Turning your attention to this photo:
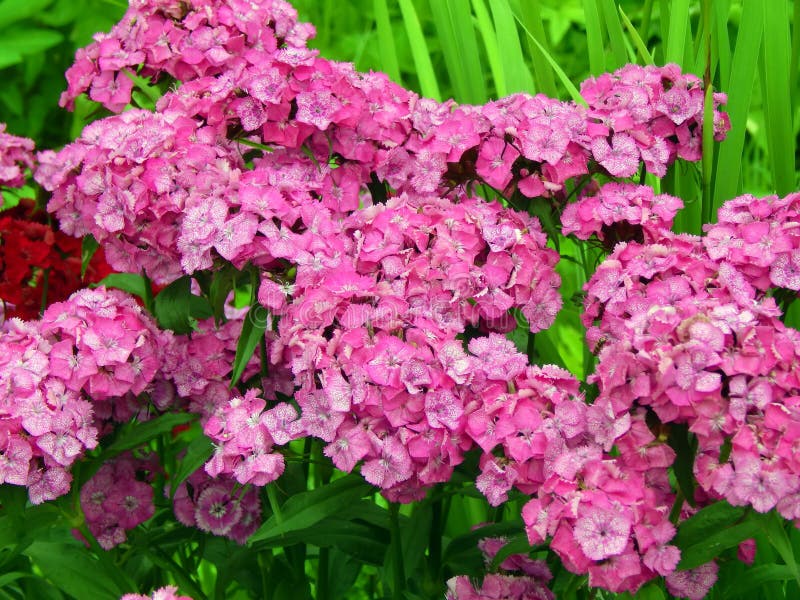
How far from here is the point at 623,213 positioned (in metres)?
1.77

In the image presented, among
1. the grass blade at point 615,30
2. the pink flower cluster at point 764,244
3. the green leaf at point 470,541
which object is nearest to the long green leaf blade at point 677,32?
the grass blade at point 615,30

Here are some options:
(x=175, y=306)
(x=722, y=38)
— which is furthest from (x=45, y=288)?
(x=722, y=38)

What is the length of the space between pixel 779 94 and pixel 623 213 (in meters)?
0.60

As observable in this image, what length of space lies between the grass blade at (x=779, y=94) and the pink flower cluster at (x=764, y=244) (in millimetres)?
509

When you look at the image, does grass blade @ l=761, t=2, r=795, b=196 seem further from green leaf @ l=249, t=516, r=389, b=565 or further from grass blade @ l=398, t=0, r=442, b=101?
green leaf @ l=249, t=516, r=389, b=565

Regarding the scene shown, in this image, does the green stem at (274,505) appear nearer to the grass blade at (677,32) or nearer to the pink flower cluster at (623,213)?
the pink flower cluster at (623,213)

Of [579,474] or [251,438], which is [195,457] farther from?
[579,474]

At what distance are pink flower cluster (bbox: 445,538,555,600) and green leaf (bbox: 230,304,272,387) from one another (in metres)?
0.48

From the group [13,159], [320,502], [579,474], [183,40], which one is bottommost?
[320,502]

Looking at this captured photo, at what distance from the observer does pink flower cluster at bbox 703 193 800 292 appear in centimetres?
159

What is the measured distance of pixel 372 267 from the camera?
5.45 ft

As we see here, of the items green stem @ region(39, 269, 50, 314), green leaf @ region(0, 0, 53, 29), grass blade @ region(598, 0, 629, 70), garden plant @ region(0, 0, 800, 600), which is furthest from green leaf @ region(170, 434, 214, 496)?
green leaf @ region(0, 0, 53, 29)

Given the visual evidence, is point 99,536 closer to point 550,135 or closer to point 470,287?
point 470,287

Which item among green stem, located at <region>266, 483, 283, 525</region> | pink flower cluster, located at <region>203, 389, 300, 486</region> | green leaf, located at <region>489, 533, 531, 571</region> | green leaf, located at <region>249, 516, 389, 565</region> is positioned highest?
pink flower cluster, located at <region>203, 389, 300, 486</region>
